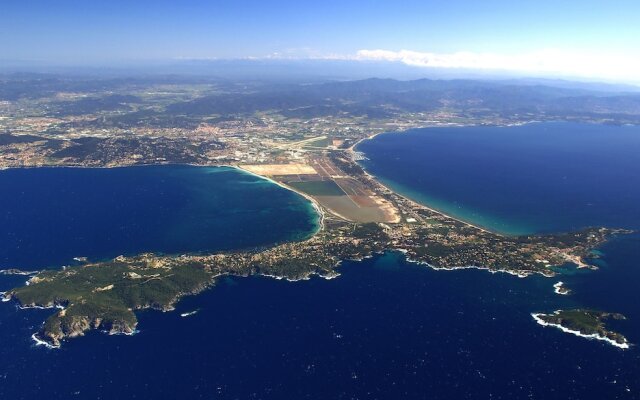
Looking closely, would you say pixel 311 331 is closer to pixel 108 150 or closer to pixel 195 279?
pixel 195 279

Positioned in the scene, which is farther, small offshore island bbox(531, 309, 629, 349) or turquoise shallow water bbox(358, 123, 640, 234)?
turquoise shallow water bbox(358, 123, 640, 234)

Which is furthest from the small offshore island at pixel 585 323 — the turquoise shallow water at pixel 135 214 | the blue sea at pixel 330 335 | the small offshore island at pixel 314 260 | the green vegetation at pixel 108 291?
the green vegetation at pixel 108 291

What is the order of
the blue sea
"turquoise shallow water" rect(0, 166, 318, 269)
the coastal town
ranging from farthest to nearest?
"turquoise shallow water" rect(0, 166, 318, 269), the coastal town, the blue sea

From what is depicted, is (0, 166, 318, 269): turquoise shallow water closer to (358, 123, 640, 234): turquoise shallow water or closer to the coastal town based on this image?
the coastal town

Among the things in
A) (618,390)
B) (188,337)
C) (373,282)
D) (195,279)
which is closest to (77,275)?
(195,279)

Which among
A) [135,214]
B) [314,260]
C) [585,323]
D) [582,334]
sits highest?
[135,214]

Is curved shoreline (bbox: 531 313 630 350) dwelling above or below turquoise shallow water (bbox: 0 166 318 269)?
below

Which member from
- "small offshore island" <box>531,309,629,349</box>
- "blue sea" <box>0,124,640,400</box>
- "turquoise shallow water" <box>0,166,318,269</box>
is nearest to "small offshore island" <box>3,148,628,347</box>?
"small offshore island" <box>531,309,629,349</box>

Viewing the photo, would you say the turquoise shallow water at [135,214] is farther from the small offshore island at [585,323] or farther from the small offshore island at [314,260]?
the small offshore island at [585,323]

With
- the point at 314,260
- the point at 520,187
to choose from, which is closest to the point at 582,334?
the point at 314,260

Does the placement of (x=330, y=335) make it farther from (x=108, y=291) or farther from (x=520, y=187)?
(x=520, y=187)
